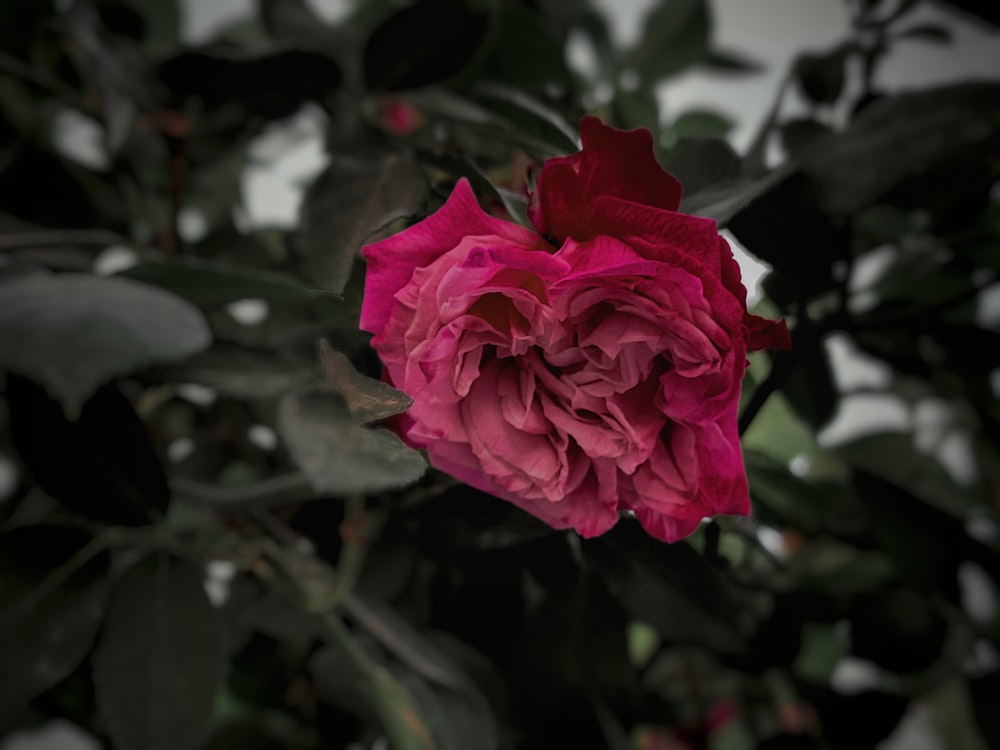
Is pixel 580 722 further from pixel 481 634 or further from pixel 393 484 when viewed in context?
pixel 393 484

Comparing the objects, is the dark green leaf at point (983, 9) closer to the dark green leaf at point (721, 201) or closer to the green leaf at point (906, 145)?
the green leaf at point (906, 145)

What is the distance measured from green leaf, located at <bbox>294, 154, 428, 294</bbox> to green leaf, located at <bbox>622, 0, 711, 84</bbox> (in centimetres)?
29

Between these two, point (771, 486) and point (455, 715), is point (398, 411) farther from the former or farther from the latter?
point (455, 715)

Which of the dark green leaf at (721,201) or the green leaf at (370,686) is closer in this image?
the dark green leaf at (721,201)

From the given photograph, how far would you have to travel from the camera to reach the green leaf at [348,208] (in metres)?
0.17

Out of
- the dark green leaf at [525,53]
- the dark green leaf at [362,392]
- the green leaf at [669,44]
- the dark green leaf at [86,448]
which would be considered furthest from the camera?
the green leaf at [669,44]

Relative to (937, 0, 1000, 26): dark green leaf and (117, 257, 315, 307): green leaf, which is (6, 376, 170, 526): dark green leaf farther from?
(937, 0, 1000, 26): dark green leaf

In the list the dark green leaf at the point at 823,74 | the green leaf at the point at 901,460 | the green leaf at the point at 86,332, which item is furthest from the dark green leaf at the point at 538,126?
the green leaf at the point at 901,460

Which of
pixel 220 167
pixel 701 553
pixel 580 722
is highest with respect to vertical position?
pixel 701 553

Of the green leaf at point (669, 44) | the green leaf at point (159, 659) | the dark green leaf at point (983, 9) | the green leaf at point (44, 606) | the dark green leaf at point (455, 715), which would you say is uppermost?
the dark green leaf at point (983, 9)

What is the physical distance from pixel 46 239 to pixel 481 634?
291 millimetres

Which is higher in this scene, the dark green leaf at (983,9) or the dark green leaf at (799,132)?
the dark green leaf at (983,9)

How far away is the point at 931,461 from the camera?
515 millimetres

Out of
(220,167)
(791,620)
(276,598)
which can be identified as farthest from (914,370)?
(220,167)
